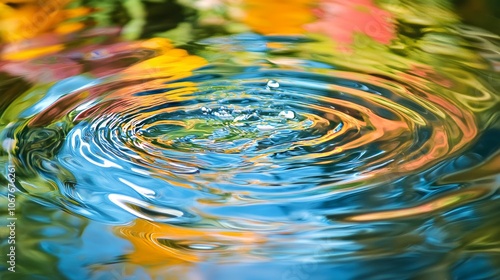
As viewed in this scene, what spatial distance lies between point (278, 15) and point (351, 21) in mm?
87

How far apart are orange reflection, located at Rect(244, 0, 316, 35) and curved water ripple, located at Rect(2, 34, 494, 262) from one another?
12 cm

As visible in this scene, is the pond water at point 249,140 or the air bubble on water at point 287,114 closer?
the pond water at point 249,140

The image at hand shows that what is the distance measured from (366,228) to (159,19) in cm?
52

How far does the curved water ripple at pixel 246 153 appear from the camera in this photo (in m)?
0.42

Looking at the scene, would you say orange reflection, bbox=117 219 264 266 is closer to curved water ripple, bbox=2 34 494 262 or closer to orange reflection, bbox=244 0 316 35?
curved water ripple, bbox=2 34 494 262

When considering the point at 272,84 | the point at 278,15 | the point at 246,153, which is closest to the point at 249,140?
the point at 246,153

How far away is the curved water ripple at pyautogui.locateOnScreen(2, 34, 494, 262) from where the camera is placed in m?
0.42

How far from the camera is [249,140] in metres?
0.55

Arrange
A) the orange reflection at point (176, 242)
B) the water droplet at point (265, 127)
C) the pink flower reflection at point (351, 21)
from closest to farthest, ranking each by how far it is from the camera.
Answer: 1. the orange reflection at point (176, 242)
2. the water droplet at point (265, 127)
3. the pink flower reflection at point (351, 21)

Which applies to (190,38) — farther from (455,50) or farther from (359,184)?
(359,184)

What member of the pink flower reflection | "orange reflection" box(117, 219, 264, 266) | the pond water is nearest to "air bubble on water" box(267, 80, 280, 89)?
the pond water

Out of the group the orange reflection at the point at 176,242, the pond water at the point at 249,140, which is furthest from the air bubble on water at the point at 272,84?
the orange reflection at the point at 176,242

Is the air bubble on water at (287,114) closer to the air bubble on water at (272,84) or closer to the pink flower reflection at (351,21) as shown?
the air bubble on water at (272,84)

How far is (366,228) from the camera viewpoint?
0.40 meters
